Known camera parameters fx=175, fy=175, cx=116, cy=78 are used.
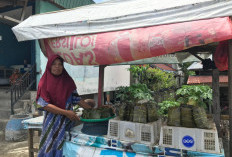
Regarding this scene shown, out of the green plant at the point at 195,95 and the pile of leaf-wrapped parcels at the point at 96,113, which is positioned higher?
the green plant at the point at 195,95

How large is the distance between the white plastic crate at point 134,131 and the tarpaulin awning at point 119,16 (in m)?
1.17

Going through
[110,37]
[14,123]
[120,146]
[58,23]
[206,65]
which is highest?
[58,23]

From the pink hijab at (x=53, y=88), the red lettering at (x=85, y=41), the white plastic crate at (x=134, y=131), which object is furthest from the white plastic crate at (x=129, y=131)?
the red lettering at (x=85, y=41)

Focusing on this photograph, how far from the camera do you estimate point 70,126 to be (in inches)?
106

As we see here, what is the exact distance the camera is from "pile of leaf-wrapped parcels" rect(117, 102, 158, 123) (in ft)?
6.99

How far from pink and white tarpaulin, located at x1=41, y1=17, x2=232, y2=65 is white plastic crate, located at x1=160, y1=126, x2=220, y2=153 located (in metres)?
0.87

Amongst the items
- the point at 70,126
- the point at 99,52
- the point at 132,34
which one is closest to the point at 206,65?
the point at 132,34

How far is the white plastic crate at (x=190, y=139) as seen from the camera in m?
1.78

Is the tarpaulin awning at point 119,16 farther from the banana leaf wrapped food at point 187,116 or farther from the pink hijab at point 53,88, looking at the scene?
the banana leaf wrapped food at point 187,116

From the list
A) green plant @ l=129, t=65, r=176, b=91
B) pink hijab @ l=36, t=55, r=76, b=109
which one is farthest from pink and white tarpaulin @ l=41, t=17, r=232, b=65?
green plant @ l=129, t=65, r=176, b=91

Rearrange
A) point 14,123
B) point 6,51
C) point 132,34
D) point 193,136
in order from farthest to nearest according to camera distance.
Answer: point 6,51 < point 14,123 < point 132,34 < point 193,136

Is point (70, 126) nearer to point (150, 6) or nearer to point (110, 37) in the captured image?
point (110, 37)

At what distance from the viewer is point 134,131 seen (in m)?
2.12

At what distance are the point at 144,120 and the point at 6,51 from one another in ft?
30.1
